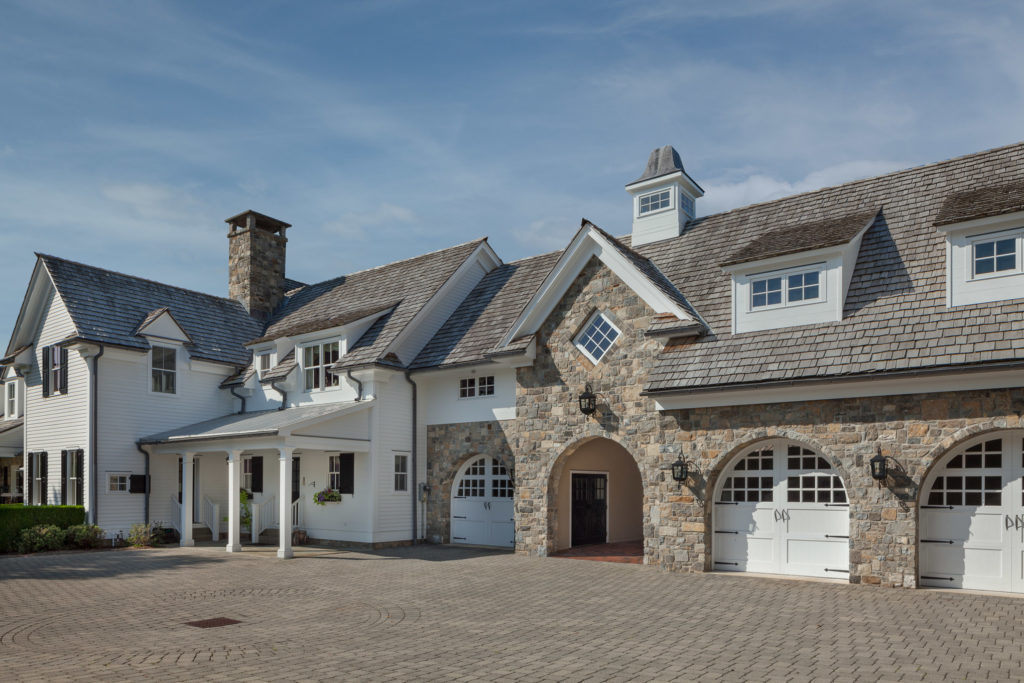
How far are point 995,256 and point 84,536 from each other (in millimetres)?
20022

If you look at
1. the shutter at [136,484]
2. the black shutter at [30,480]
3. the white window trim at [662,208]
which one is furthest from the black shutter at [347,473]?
the black shutter at [30,480]

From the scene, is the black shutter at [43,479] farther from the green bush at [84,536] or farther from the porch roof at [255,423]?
the porch roof at [255,423]

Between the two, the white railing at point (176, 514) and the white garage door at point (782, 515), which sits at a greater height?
the white garage door at point (782, 515)

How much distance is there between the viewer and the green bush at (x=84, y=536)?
18406 millimetres

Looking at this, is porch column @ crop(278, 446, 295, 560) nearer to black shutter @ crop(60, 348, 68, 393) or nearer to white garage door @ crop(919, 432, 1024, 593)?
black shutter @ crop(60, 348, 68, 393)

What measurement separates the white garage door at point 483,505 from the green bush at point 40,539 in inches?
366

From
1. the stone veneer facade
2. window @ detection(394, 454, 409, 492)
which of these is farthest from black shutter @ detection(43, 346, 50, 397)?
the stone veneer facade

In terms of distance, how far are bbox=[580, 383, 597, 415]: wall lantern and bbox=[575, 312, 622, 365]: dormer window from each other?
2.11ft

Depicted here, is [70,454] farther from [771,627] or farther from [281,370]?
[771,627]

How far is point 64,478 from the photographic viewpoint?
65.6 ft

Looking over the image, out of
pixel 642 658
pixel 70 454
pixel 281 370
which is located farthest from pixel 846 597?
pixel 70 454

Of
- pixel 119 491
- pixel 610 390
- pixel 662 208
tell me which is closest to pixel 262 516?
pixel 119 491

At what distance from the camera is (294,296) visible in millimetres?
25797

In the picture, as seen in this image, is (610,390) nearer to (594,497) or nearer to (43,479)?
(594,497)
